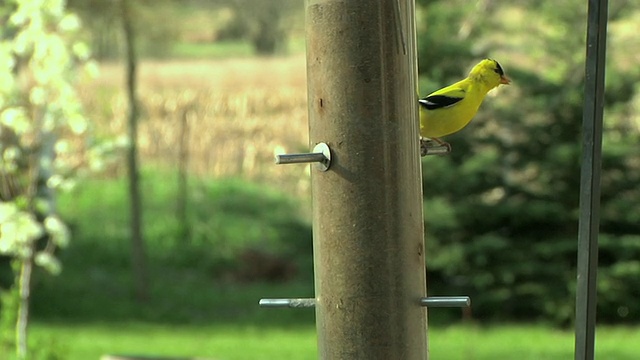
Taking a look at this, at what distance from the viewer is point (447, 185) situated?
9086mm

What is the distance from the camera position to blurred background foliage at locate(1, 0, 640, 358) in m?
8.98

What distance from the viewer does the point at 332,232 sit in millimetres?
2193

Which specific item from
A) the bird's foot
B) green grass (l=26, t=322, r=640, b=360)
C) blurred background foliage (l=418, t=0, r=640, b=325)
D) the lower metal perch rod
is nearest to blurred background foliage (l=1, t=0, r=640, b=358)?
blurred background foliage (l=418, t=0, r=640, b=325)

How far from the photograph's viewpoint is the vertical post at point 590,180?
74.6 inches

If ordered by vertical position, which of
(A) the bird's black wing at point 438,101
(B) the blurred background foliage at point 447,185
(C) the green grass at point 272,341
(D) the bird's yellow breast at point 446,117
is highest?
(A) the bird's black wing at point 438,101

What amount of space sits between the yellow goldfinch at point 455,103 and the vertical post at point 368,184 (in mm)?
357

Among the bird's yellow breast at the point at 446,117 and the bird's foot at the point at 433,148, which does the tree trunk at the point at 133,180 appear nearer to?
the bird's yellow breast at the point at 446,117

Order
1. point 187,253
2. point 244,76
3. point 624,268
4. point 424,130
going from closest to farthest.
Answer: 1. point 424,130
2. point 624,268
3. point 187,253
4. point 244,76

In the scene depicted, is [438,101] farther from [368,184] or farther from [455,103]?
[368,184]

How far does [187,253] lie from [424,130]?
8.47 metres

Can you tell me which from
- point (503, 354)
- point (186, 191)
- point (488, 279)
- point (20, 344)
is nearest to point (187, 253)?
point (186, 191)

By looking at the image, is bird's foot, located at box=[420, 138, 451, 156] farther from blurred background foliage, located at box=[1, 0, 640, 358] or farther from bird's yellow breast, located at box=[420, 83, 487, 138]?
blurred background foliage, located at box=[1, 0, 640, 358]

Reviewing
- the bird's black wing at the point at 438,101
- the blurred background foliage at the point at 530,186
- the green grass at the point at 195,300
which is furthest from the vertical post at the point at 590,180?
the blurred background foliage at the point at 530,186

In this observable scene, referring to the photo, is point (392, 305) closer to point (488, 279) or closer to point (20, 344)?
point (20, 344)
